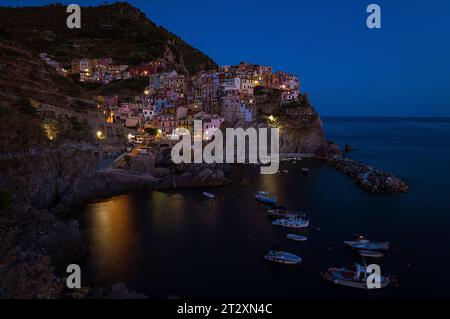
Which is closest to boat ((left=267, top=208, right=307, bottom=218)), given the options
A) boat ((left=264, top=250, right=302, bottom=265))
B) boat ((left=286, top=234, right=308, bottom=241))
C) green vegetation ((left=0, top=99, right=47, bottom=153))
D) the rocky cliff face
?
boat ((left=286, top=234, right=308, bottom=241))

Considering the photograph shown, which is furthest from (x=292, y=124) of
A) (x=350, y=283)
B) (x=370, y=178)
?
(x=350, y=283)

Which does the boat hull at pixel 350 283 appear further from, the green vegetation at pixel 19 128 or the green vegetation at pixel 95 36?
A: the green vegetation at pixel 95 36

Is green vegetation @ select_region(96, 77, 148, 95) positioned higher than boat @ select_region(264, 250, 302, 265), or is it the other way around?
green vegetation @ select_region(96, 77, 148, 95)

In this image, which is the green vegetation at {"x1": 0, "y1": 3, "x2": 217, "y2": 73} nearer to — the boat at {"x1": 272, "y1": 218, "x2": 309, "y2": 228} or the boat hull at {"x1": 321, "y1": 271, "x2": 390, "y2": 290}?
the boat at {"x1": 272, "y1": 218, "x2": 309, "y2": 228}
